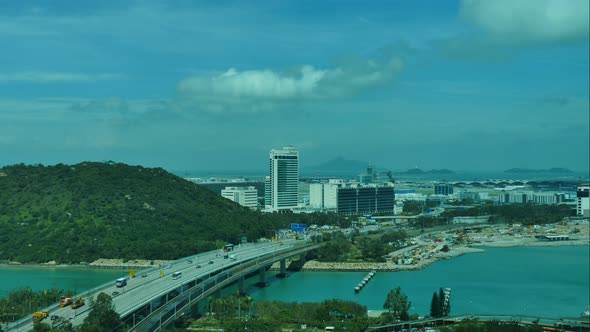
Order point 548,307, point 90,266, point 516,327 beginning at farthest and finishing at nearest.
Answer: point 90,266 < point 548,307 < point 516,327

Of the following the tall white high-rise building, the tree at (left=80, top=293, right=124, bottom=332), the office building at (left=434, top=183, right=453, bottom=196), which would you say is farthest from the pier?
the office building at (left=434, top=183, right=453, bottom=196)

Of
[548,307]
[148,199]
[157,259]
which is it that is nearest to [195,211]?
[148,199]

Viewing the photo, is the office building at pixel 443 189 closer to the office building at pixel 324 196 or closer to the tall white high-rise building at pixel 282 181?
the office building at pixel 324 196

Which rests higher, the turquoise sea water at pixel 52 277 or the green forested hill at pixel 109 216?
the green forested hill at pixel 109 216

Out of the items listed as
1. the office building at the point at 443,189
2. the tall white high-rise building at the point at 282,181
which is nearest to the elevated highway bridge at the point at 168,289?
the tall white high-rise building at the point at 282,181

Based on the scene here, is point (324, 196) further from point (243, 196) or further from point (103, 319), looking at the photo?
point (103, 319)

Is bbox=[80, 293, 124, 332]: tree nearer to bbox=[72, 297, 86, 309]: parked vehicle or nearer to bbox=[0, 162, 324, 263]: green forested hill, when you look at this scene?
bbox=[72, 297, 86, 309]: parked vehicle

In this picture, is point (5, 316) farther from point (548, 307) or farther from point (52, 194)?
point (52, 194)
